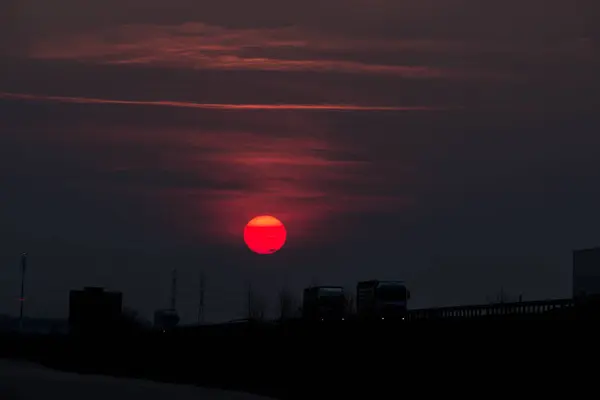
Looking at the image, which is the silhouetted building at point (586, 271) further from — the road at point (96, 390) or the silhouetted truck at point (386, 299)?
the road at point (96, 390)

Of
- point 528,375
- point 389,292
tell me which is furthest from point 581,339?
point 389,292

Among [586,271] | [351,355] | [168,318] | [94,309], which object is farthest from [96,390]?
[168,318]

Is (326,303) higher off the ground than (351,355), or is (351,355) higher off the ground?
(326,303)

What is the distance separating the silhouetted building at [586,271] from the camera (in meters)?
76.9

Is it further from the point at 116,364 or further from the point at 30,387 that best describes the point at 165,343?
the point at 30,387

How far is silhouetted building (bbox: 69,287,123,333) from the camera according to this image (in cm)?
13788

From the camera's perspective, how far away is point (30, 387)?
93.1 meters

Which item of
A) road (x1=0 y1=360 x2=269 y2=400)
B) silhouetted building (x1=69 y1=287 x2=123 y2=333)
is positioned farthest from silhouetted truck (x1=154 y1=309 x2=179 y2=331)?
road (x1=0 y1=360 x2=269 y2=400)

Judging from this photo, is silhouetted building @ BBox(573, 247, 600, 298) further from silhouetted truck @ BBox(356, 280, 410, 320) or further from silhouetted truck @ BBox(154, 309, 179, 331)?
silhouetted truck @ BBox(154, 309, 179, 331)

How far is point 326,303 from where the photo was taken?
9444 cm

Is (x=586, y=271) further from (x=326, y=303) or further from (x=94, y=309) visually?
(x=94, y=309)

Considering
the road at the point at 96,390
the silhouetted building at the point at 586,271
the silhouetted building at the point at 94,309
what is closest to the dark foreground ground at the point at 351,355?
the road at the point at 96,390

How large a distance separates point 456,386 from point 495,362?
14.9 ft

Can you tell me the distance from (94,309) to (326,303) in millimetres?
50349
